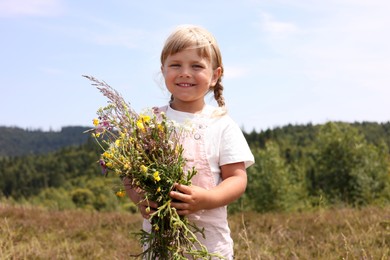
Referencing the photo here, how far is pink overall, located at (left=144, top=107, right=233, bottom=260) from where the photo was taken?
2725 millimetres

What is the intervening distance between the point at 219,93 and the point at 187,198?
0.89m

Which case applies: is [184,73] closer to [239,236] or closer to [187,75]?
[187,75]

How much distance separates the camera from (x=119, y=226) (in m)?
9.16

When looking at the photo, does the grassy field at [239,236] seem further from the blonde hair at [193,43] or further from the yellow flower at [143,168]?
the yellow flower at [143,168]

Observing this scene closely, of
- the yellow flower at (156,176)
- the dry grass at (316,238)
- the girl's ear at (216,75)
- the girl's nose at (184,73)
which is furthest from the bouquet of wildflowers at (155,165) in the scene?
the dry grass at (316,238)

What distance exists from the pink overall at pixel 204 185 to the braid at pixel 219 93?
266mm

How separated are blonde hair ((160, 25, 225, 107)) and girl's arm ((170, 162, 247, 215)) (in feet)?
2.12

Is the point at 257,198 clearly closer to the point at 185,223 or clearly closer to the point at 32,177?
the point at 185,223

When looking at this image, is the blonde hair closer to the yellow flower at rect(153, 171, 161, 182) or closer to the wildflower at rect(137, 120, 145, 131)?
the wildflower at rect(137, 120, 145, 131)

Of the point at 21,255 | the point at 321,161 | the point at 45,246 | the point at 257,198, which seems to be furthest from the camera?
the point at 321,161

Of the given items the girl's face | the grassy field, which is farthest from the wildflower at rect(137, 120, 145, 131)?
the grassy field

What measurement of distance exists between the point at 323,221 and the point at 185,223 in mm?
6156

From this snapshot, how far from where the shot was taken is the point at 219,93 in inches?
122

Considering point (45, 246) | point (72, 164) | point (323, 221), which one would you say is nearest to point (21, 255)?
point (45, 246)
